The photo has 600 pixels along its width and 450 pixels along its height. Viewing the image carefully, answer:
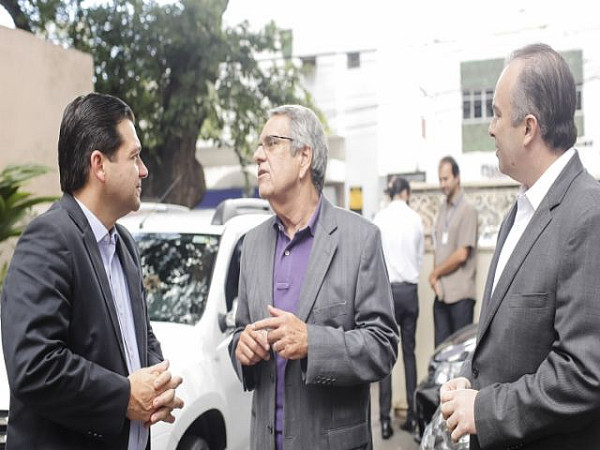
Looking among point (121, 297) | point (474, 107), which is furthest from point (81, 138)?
point (474, 107)

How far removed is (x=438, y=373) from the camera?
482cm

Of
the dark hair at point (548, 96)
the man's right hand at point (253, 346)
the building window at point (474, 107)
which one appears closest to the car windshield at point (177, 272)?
the man's right hand at point (253, 346)

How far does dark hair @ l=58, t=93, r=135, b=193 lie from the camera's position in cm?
219

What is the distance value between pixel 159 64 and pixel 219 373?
368 inches

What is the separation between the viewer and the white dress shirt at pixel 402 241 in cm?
632

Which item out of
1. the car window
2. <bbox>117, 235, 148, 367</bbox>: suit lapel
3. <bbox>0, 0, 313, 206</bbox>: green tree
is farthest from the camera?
<bbox>0, 0, 313, 206</bbox>: green tree

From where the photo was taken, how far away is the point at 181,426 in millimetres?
3551

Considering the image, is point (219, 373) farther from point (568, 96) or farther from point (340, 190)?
point (340, 190)

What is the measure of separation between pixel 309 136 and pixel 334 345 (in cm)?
90

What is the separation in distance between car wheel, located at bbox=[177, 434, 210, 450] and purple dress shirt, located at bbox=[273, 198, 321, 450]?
4.15 ft

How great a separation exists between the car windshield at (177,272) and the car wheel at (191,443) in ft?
2.25

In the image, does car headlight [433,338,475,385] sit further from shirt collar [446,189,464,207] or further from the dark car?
shirt collar [446,189,464,207]

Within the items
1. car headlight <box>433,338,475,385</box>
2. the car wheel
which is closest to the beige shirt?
car headlight <box>433,338,475,385</box>

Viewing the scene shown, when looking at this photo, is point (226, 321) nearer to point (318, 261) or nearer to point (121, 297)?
point (318, 261)
